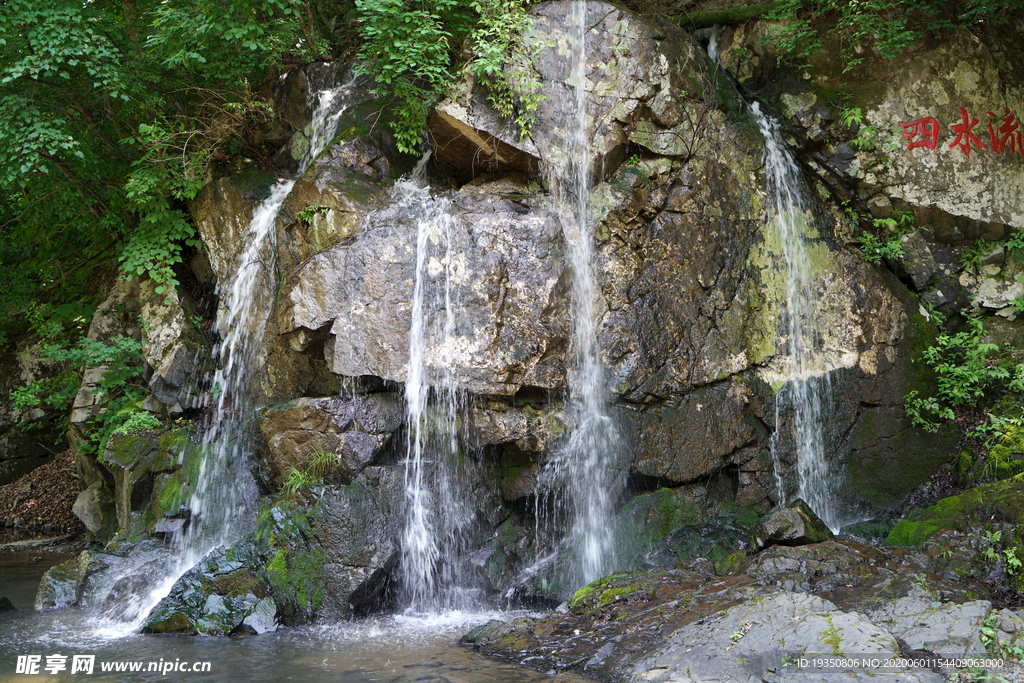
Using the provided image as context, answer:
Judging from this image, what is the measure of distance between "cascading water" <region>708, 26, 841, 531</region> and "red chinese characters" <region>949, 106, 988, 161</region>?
176 cm

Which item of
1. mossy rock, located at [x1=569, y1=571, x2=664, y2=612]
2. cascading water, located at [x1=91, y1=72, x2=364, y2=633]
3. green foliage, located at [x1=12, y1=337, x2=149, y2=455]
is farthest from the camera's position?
green foliage, located at [x1=12, y1=337, x2=149, y2=455]

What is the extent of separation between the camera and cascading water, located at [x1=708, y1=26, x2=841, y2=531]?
283 inches

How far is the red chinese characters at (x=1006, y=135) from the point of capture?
7.83m

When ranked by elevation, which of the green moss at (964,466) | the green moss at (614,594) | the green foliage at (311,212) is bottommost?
the green moss at (614,594)

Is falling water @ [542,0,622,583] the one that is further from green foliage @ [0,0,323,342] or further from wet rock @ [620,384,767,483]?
green foliage @ [0,0,323,342]

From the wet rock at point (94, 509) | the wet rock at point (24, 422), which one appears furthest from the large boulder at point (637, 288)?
the wet rock at point (24, 422)

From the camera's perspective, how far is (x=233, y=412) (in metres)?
7.91

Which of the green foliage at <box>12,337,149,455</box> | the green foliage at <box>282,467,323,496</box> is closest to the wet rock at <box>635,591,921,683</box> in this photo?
the green foliage at <box>282,467,323,496</box>

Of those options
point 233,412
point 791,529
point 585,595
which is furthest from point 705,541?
point 233,412

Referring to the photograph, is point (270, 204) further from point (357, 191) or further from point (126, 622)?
point (126, 622)

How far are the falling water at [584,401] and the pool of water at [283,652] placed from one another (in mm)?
1271

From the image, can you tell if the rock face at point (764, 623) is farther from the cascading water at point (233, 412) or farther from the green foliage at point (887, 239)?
the green foliage at point (887, 239)

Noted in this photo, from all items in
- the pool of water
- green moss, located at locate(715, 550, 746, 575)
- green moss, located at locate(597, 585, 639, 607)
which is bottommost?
the pool of water

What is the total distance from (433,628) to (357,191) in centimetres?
508
